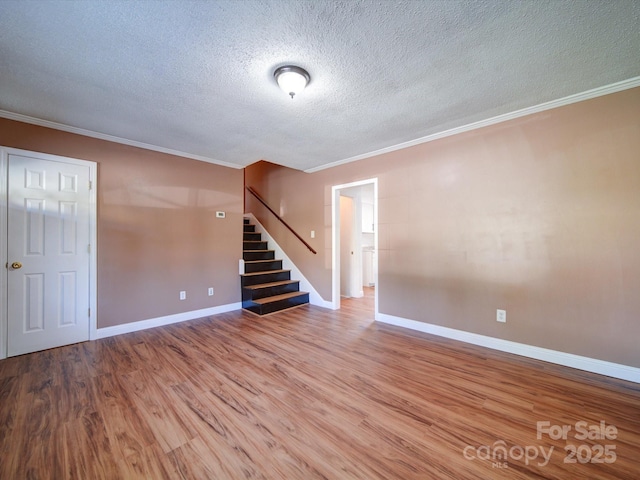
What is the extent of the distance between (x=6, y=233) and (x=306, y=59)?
3.34m

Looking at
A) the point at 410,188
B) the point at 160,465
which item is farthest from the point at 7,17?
the point at 410,188

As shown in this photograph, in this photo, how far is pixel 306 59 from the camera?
1.76 meters

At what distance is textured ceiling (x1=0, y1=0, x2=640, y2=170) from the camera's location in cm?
140

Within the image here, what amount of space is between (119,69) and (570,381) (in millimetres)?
4327

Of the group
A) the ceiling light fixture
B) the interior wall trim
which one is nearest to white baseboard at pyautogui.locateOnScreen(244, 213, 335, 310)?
the interior wall trim

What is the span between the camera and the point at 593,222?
218cm

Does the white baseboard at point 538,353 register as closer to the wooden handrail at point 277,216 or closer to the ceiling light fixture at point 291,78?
the wooden handrail at point 277,216

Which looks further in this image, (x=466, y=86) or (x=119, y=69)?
(x=466, y=86)

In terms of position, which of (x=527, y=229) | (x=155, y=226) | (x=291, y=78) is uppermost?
(x=291, y=78)

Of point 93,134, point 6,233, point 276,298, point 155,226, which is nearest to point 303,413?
point 276,298

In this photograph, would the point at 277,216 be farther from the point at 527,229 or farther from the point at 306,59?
the point at 527,229

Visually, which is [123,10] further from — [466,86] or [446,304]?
[446,304]

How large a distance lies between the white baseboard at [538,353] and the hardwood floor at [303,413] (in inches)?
3.6

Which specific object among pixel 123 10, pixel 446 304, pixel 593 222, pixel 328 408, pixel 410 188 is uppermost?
pixel 123 10
